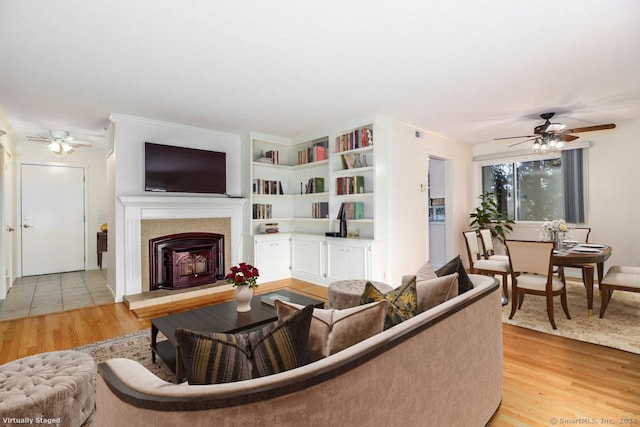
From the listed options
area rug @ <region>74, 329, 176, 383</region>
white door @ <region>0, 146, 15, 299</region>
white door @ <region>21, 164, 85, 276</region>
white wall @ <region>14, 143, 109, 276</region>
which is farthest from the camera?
white wall @ <region>14, 143, 109, 276</region>

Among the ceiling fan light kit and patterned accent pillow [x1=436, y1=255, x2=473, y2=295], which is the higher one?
the ceiling fan light kit

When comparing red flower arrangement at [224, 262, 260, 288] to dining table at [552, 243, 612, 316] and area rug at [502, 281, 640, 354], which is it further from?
dining table at [552, 243, 612, 316]

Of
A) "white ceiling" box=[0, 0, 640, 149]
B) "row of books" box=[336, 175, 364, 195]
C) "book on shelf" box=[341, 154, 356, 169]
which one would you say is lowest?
"row of books" box=[336, 175, 364, 195]

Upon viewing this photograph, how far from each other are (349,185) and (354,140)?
66 centimetres

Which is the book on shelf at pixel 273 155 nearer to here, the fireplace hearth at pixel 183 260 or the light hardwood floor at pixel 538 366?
the fireplace hearth at pixel 183 260

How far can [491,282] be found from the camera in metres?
1.85

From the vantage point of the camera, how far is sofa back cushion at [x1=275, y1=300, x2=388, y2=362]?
1.12m

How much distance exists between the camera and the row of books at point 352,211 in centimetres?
469

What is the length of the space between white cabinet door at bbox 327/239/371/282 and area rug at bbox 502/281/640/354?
1706 millimetres

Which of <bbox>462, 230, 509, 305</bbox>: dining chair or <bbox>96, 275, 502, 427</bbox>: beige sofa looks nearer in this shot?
<bbox>96, 275, 502, 427</bbox>: beige sofa

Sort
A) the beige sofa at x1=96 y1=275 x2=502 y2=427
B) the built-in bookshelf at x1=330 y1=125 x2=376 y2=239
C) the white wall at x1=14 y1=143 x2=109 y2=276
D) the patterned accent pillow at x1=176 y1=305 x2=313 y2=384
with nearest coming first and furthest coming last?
the beige sofa at x1=96 y1=275 x2=502 y2=427 < the patterned accent pillow at x1=176 y1=305 x2=313 y2=384 < the built-in bookshelf at x1=330 y1=125 x2=376 y2=239 < the white wall at x1=14 y1=143 x2=109 y2=276

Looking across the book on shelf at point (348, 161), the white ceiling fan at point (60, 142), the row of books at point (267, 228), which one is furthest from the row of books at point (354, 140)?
the white ceiling fan at point (60, 142)
